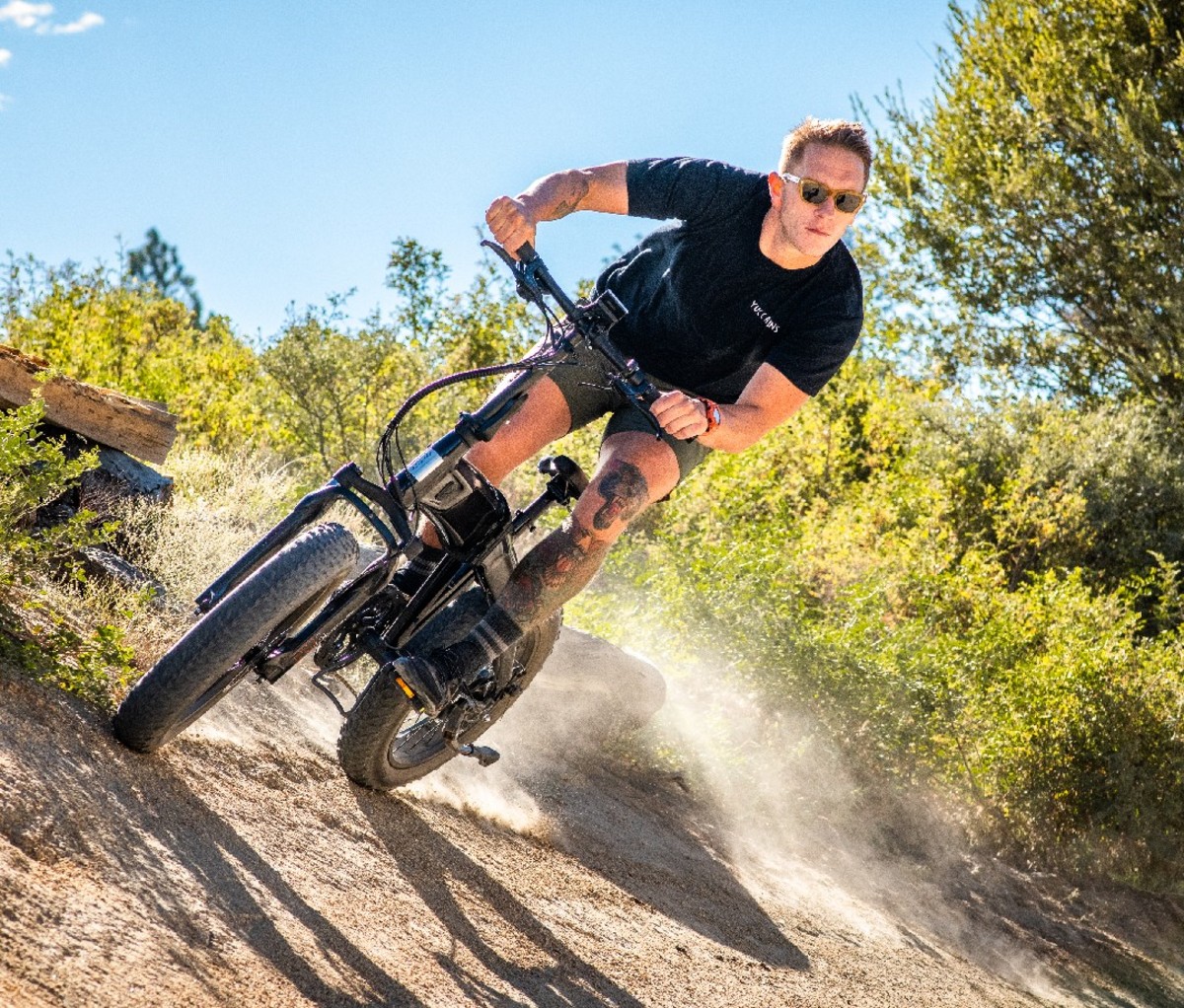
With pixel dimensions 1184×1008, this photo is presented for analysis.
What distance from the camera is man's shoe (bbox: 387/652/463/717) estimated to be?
3.96m

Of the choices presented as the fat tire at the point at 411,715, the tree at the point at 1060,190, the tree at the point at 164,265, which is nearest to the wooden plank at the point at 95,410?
the fat tire at the point at 411,715

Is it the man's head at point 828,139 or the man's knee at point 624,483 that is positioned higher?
the man's head at point 828,139

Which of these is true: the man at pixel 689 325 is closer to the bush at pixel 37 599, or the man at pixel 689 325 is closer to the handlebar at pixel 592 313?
the handlebar at pixel 592 313

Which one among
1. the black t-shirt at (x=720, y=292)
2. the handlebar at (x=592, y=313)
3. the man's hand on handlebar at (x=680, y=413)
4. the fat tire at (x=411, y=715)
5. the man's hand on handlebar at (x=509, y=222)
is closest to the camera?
the man's hand on handlebar at (x=680, y=413)

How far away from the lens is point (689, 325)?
4406 mm

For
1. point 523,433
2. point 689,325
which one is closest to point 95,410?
point 523,433

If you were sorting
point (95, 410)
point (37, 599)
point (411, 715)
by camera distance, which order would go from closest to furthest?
point (37, 599), point (411, 715), point (95, 410)

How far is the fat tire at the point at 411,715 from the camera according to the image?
13.9 feet

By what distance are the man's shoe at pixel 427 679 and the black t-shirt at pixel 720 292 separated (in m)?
1.34

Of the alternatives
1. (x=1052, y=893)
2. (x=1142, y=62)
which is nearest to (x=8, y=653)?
(x=1052, y=893)

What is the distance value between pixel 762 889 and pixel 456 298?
8.95m

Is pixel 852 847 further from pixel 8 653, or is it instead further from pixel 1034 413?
pixel 1034 413

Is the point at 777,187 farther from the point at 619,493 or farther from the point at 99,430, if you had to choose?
the point at 99,430

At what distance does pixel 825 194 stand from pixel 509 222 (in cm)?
110
